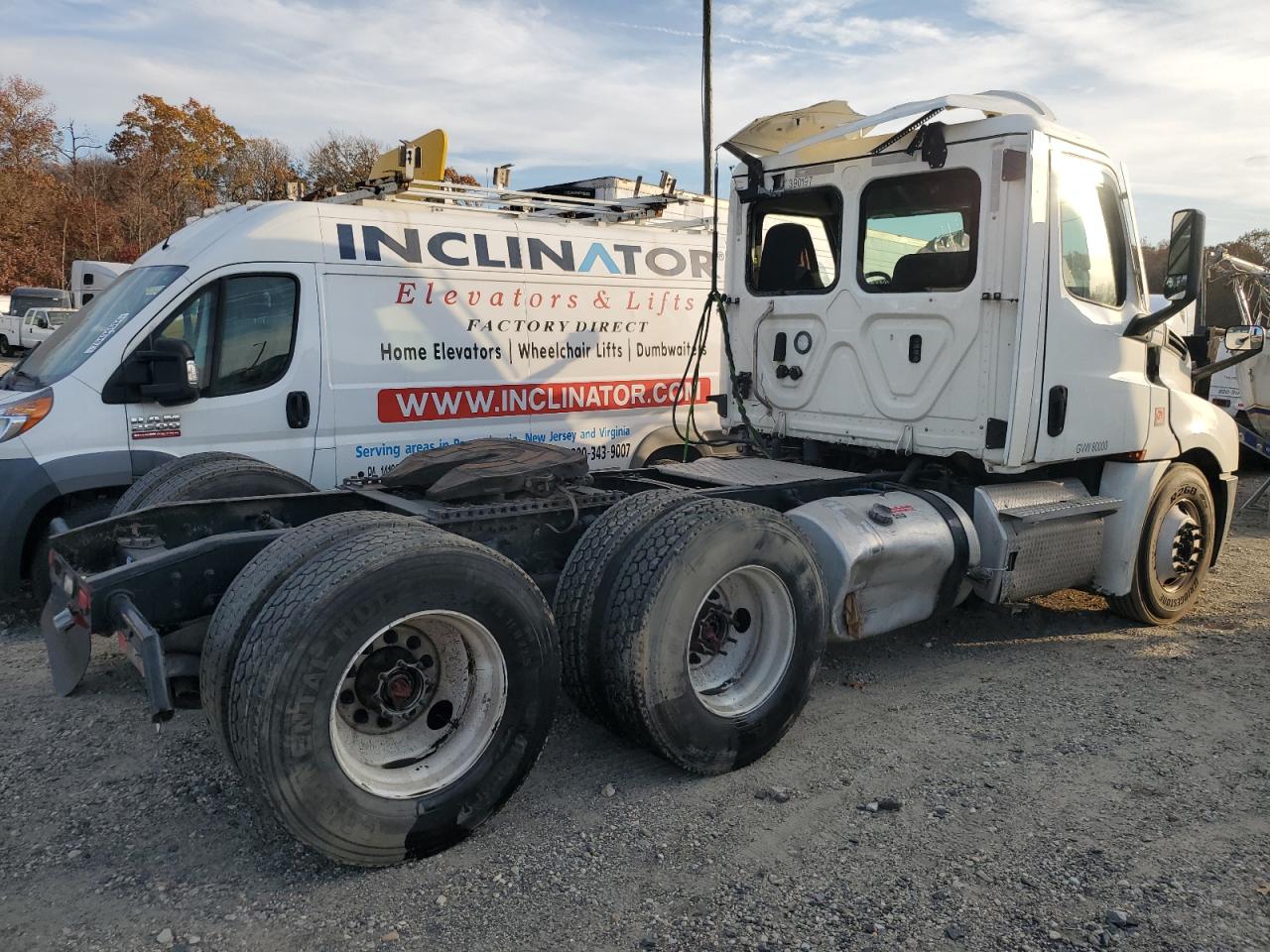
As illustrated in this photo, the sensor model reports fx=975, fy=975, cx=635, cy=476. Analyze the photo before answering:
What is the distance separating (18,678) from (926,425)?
485 cm

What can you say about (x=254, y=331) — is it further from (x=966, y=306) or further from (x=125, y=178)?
(x=125, y=178)

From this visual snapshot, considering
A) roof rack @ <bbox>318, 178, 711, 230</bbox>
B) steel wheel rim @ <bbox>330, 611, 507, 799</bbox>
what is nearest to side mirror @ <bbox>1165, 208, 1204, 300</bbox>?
roof rack @ <bbox>318, 178, 711, 230</bbox>

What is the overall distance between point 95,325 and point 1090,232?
18.8ft

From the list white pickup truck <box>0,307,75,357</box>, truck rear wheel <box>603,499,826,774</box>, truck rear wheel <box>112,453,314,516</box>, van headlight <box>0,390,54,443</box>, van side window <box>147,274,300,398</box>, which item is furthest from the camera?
white pickup truck <box>0,307,75,357</box>

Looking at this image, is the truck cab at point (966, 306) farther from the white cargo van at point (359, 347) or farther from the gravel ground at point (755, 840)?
the white cargo van at point (359, 347)

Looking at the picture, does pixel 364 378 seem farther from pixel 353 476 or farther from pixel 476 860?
pixel 476 860

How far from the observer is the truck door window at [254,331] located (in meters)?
5.81

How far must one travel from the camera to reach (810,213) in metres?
5.80

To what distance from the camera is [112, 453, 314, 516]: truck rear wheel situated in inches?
182

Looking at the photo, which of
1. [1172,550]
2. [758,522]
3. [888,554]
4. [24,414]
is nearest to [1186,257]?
[1172,550]

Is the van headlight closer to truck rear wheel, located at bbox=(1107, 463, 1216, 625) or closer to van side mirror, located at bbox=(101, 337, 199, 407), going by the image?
van side mirror, located at bbox=(101, 337, 199, 407)

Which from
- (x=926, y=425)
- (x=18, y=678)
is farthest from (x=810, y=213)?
(x=18, y=678)

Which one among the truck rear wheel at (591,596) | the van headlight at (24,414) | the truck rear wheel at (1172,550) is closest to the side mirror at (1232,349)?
the truck rear wheel at (1172,550)

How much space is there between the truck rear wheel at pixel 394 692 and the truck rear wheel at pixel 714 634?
363 mm
